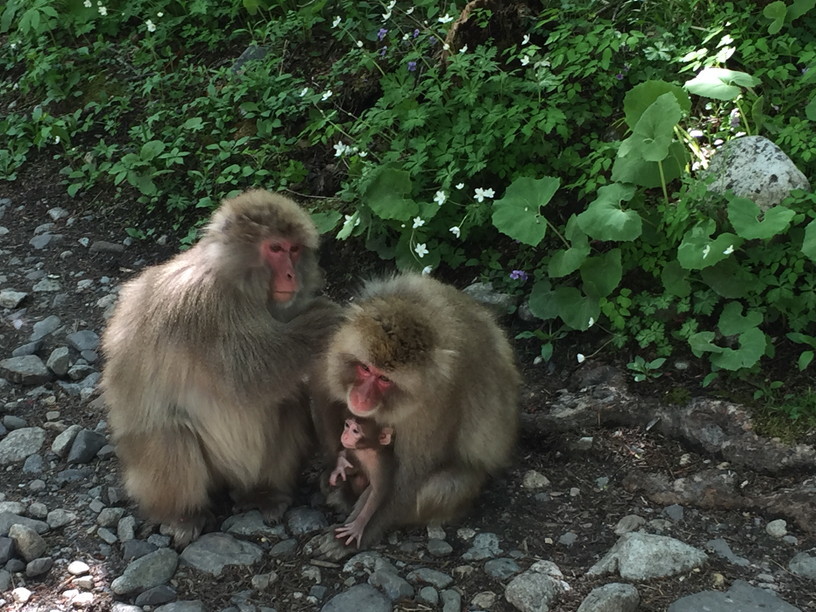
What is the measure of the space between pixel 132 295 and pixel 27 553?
101cm

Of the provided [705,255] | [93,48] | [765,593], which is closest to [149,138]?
[93,48]

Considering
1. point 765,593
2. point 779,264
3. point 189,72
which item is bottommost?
point 765,593

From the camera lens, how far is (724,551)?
326 centimetres

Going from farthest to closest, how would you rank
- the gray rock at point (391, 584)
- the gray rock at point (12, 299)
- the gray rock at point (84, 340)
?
the gray rock at point (12, 299) → the gray rock at point (84, 340) → the gray rock at point (391, 584)

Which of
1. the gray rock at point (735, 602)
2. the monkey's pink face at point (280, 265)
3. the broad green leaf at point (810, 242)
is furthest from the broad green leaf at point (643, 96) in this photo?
the gray rock at point (735, 602)

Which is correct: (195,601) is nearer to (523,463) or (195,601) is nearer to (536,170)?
(523,463)

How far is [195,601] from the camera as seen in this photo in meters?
3.23

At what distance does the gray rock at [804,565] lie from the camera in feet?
10.3

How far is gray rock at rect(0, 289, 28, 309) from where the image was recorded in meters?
5.09

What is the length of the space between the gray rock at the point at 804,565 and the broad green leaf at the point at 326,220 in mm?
2511

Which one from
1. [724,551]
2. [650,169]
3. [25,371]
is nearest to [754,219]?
[650,169]

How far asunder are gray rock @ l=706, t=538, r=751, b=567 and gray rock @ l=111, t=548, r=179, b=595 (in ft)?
6.27

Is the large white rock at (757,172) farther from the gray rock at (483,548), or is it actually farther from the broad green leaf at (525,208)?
the gray rock at (483,548)

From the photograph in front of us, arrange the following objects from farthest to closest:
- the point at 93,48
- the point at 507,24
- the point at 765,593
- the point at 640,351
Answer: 1. the point at 93,48
2. the point at 507,24
3. the point at 640,351
4. the point at 765,593
